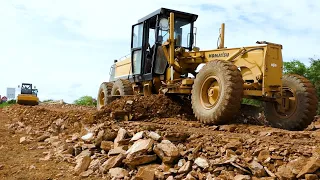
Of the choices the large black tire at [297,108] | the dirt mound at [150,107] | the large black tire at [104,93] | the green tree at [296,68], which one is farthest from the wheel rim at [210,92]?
the green tree at [296,68]

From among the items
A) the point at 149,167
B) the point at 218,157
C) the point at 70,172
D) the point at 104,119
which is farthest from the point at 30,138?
the point at 218,157

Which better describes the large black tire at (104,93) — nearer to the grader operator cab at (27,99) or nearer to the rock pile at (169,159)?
the rock pile at (169,159)

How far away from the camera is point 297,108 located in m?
7.23

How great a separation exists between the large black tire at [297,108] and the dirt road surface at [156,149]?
524 mm

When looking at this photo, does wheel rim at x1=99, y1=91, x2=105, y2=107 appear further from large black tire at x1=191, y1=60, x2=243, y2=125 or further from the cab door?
large black tire at x1=191, y1=60, x2=243, y2=125

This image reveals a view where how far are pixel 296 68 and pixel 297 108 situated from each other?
37.0 ft

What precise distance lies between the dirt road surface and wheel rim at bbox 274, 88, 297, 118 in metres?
0.58

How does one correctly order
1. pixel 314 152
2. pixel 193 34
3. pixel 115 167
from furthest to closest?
pixel 193 34, pixel 115 167, pixel 314 152

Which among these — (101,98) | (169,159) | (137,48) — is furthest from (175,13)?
(169,159)

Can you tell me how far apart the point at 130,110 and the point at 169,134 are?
2.69 m

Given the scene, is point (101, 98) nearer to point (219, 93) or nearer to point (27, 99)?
point (219, 93)

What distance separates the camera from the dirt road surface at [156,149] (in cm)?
445

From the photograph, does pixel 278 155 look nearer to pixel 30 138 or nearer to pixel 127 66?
pixel 30 138

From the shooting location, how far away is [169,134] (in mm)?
5684
